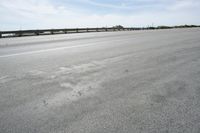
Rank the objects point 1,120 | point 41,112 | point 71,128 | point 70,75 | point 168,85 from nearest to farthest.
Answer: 1. point 71,128
2. point 1,120
3. point 41,112
4. point 168,85
5. point 70,75

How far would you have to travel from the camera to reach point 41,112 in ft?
9.89

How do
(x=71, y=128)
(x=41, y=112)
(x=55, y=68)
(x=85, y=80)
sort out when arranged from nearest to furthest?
(x=71, y=128), (x=41, y=112), (x=85, y=80), (x=55, y=68)

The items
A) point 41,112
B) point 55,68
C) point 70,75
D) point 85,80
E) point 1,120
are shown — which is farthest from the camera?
point 55,68

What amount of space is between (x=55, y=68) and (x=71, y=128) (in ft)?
11.5

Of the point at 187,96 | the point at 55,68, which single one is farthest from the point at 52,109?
the point at 55,68

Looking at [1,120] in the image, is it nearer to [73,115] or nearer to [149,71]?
[73,115]

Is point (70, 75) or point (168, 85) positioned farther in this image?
point (70, 75)

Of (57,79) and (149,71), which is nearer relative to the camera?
(57,79)

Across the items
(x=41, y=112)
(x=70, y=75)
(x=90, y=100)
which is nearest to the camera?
(x=41, y=112)

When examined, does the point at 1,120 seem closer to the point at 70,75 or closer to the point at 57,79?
the point at 57,79

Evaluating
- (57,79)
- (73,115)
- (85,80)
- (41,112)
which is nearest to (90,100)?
(73,115)

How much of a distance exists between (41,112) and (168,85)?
2.59m

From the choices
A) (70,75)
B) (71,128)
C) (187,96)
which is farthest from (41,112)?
(187,96)

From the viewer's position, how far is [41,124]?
8.71 ft
